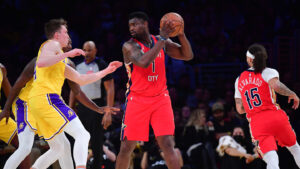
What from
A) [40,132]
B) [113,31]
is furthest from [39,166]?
[113,31]

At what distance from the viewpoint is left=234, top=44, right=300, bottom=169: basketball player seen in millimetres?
5457

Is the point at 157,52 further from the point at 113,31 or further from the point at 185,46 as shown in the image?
the point at 113,31

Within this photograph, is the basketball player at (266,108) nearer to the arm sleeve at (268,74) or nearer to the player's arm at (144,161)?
the arm sleeve at (268,74)

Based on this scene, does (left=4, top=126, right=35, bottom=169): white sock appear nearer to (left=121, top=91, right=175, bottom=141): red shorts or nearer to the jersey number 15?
(left=121, top=91, right=175, bottom=141): red shorts

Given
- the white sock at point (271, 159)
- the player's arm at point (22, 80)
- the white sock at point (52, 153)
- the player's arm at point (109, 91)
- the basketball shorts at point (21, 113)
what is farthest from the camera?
the player's arm at point (109, 91)

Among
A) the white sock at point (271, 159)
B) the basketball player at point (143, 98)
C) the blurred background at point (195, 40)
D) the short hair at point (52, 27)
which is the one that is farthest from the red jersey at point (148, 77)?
the blurred background at point (195, 40)

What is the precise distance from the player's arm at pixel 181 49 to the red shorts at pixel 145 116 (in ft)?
1.84

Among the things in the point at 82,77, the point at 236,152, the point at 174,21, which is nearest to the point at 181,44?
the point at 174,21

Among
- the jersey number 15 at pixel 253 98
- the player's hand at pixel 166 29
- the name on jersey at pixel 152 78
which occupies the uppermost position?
the player's hand at pixel 166 29

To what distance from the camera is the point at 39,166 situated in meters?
4.61

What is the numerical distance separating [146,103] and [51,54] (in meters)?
1.12

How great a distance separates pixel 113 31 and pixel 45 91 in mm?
6618

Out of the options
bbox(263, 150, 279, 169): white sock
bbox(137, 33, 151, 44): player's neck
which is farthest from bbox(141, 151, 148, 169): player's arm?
bbox(137, 33, 151, 44): player's neck

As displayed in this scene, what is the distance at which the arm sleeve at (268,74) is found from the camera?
550 centimetres
